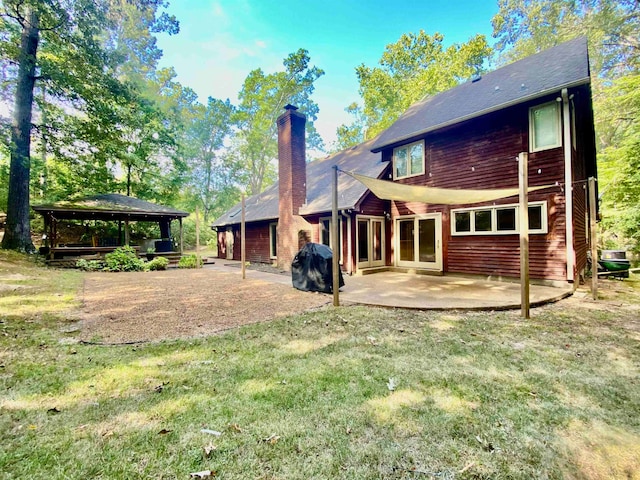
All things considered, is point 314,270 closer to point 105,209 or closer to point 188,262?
point 188,262

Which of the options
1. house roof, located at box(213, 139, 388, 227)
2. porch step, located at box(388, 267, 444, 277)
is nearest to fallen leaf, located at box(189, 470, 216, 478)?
house roof, located at box(213, 139, 388, 227)

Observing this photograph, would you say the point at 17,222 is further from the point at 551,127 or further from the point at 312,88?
the point at 312,88

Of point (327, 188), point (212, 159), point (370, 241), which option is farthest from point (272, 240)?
point (212, 159)

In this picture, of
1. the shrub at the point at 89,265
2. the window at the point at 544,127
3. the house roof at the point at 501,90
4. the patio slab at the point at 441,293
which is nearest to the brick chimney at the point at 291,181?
the patio slab at the point at 441,293

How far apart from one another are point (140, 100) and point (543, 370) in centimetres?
1630

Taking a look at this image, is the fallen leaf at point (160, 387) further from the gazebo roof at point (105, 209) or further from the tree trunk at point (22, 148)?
the tree trunk at point (22, 148)

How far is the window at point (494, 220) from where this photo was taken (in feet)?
23.5

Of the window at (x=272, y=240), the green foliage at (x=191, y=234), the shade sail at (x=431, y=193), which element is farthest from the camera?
the green foliage at (x=191, y=234)

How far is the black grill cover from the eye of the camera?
647 centimetres

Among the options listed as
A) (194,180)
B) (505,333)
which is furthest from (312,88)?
(505,333)

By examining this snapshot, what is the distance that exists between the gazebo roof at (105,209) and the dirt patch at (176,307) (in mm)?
5444

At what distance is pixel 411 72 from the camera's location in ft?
72.2

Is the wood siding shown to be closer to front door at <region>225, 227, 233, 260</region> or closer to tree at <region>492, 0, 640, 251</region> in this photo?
tree at <region>492, 0, 640, 251</region>

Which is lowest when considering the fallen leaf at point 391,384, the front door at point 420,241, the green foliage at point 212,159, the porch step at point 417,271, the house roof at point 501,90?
the fallen leaf at point 391,384
